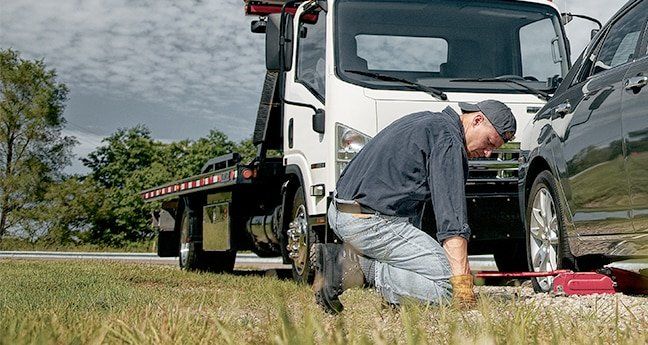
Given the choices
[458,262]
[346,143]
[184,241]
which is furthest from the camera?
[184,241]

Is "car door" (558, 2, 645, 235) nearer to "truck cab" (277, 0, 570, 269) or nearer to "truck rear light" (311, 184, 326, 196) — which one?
"truck cab" (277, 0, 570, 269)

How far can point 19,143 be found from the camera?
50.5 m

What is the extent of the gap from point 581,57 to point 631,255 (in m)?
1.67

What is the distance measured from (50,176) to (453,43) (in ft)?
149

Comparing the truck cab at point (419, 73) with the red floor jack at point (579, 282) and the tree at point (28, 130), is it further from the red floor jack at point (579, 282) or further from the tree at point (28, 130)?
the tree at point (28, 130)

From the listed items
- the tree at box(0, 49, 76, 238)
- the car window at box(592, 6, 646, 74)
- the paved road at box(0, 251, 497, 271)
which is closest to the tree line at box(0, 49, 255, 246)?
the tree at box(0, 49, 76, 238)

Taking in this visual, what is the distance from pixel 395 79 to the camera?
7816 millimetres

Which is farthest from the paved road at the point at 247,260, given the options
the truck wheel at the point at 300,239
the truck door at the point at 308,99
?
the truck door at the point at 308,99

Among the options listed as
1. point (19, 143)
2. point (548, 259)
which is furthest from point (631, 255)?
point (19, 143)

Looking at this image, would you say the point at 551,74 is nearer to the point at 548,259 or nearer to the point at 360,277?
the point at 548,259

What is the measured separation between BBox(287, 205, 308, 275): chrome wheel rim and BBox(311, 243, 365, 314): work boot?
2784 mm

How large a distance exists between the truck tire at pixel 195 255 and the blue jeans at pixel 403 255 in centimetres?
700

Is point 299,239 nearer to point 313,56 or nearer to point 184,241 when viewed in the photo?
point 313,56

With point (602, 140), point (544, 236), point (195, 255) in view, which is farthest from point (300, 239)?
point (195, 255)
